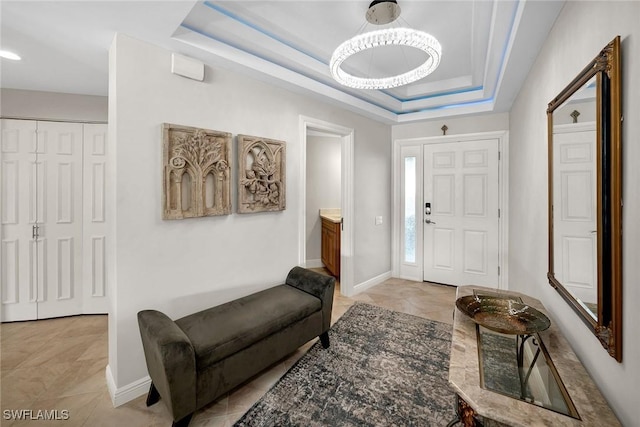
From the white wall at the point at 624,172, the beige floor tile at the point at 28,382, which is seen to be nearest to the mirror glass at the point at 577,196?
the white wall at the point at 624,172

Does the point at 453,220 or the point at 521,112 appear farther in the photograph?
the point at 453,220

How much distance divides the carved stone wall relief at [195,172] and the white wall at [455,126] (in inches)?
116

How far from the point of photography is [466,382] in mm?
1018

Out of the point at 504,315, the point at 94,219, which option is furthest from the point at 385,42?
the point at 94,219

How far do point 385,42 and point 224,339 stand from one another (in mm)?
2078

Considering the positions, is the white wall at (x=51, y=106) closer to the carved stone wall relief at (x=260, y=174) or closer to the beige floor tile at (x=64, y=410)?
the carved stone wall relief at (x=260, y=174)

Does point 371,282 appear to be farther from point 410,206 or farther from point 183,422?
point 183,422

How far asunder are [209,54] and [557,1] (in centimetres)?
215

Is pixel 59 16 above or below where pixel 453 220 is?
above

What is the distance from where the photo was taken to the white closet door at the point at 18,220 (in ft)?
9.54

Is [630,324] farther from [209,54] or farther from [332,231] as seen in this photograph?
[332,231]

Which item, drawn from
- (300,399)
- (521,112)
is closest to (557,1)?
(521,112)

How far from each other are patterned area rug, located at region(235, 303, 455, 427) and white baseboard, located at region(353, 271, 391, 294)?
99cm

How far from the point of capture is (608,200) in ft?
3.25
